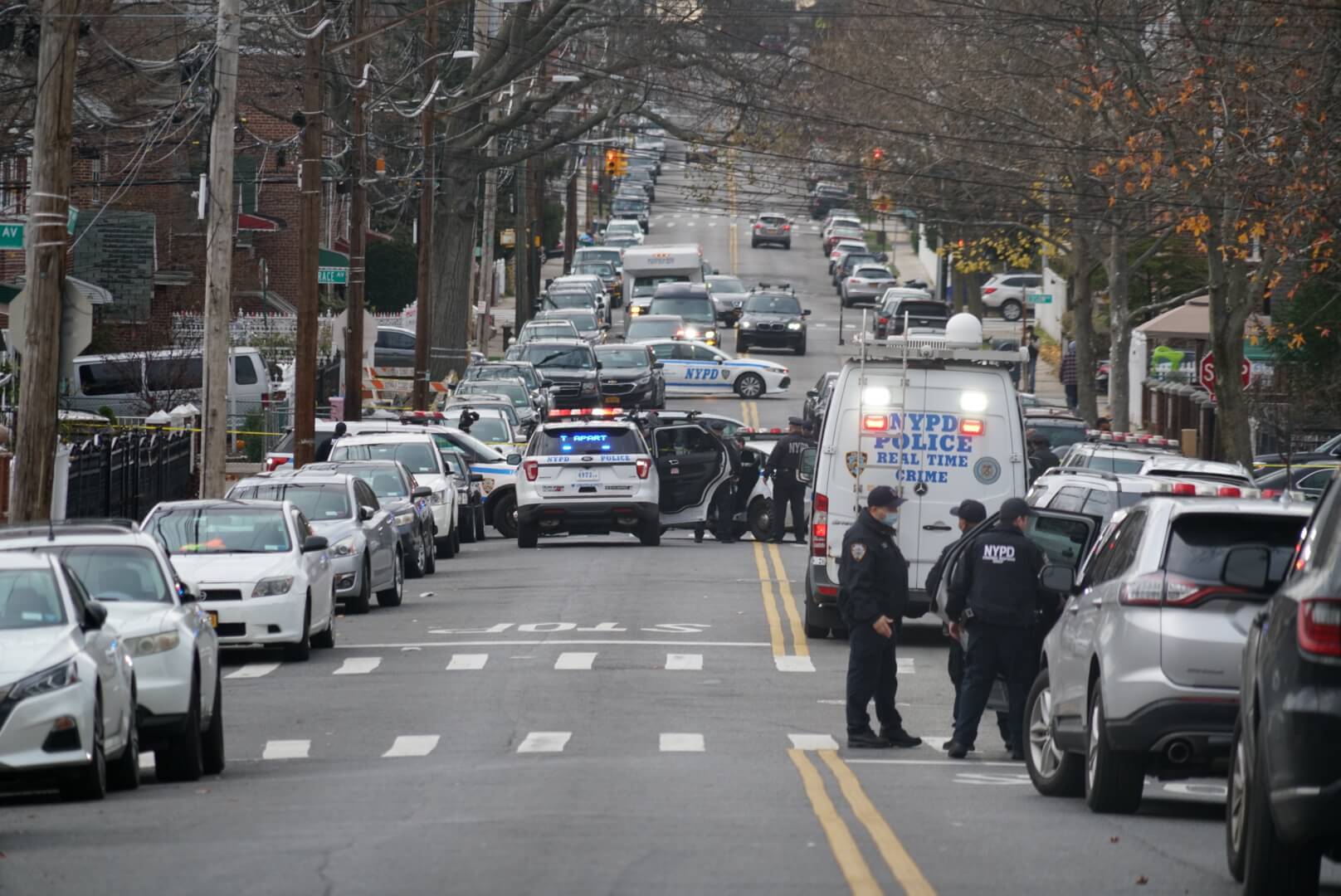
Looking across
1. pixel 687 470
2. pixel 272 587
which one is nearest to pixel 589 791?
pixel 272 587

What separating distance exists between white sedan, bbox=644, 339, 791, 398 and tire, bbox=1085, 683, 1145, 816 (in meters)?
44.4

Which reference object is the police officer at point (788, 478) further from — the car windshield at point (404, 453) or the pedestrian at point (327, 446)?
the pedestrian at point (327, 446)

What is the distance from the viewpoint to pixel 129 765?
12.5m

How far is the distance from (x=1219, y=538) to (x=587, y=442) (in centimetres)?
1955

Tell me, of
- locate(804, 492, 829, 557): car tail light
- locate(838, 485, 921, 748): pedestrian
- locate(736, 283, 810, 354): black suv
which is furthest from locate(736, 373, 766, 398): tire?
locate(838, 485, 921, 748): pedestrian

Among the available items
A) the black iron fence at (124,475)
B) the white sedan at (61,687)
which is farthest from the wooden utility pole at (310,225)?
the white sedan at (61,687)

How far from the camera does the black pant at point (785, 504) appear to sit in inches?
1240

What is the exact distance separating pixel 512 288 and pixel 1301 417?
194 feet

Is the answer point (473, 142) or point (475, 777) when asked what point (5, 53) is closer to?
point (473, 142)

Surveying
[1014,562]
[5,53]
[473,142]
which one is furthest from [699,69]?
[1014,562]

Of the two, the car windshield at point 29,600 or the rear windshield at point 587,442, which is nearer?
the car windshield at point 29,600

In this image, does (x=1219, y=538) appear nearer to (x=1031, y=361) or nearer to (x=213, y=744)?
(x=213, y=744)

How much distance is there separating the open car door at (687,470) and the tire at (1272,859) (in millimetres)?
23322

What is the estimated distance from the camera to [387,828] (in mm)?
10602
